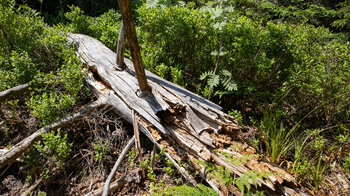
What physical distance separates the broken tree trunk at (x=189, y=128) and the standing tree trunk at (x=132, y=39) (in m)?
0.23

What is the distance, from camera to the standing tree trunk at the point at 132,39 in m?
2.12

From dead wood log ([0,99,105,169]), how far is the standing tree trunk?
90 cm

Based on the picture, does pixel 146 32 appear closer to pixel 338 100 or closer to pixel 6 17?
pixel 6 17

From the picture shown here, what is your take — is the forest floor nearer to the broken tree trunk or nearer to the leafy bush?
the broken tree trunk

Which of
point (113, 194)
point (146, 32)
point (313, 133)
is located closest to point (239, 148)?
point (313, 133)

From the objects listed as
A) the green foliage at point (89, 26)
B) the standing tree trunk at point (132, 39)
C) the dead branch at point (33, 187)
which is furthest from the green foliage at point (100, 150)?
the green foliage at point (89, 26)

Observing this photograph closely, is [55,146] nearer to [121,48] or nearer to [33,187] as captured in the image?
[33,187]

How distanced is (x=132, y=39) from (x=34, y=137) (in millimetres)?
1802

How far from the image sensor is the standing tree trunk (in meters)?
2.12

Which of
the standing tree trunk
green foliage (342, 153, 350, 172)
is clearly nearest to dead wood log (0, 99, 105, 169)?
the standing tree trunk

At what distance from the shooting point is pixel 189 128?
243cm

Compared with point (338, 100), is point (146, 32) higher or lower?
higher

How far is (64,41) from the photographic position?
3.65 metres

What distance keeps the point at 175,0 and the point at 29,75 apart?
2689mm
